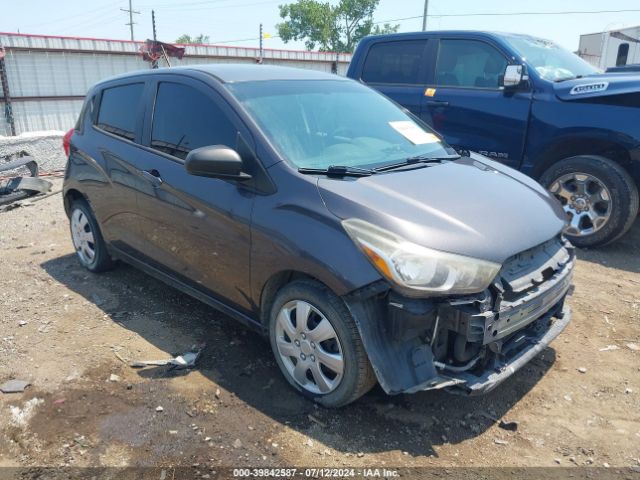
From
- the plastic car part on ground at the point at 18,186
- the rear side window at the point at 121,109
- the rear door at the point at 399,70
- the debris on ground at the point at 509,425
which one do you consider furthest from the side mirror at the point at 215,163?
the plastic car part on ground at the point at 18,186

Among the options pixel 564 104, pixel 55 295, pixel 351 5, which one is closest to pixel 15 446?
pixel 55 295

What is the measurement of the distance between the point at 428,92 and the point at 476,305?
435 cm

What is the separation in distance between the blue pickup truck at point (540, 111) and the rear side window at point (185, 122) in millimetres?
3429

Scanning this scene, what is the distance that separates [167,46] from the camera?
47.2 ft

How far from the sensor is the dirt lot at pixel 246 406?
263cm

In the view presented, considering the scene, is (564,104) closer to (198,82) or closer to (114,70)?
(198,82)

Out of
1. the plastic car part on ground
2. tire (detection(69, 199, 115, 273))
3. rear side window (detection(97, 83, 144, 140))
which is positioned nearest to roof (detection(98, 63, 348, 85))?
rear side window (detection(97, 83, 144, 140))

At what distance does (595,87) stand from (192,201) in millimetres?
4113

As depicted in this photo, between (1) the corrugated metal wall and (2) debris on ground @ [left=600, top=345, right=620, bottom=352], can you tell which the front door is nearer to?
(2) debris on ground @ [left=600, top=345, right=620, bottom=352]

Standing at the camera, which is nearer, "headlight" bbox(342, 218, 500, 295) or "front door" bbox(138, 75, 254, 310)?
"headlight" bbox(342, 218, 500, 295)

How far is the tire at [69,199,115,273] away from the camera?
467 cm

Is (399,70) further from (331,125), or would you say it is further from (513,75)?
(331,125)

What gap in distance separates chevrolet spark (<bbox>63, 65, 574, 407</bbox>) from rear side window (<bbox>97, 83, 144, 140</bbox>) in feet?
0.09

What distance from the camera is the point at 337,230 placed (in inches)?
104
